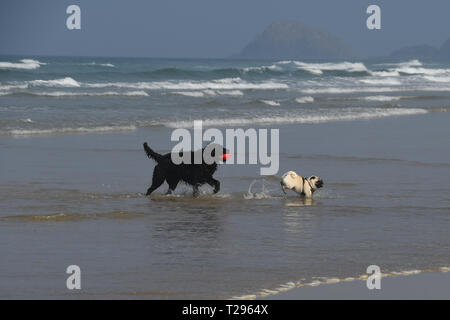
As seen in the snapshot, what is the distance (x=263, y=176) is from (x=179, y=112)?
12.8 metres

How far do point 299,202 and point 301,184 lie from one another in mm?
346

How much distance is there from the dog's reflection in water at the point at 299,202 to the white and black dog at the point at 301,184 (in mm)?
103

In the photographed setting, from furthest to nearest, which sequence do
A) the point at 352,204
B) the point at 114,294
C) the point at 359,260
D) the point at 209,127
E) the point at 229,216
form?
the point at 209,127, the point at 352,204, the point at 229,216, the point at 359,260, the point at 114,294

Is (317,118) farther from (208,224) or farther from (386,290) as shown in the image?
(386,290)

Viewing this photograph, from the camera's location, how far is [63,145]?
56.3 ft

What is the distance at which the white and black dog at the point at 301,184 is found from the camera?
11750 mm

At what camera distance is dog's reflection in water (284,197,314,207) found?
37.1 ft

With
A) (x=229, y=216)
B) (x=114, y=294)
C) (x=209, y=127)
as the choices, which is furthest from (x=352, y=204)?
(x=209, y=127)

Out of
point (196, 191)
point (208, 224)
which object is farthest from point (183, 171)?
point (208, 224)

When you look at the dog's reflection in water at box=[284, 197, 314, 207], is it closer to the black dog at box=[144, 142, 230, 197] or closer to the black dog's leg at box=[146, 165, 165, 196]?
the black dog at box=[144, 142, 230, 197]

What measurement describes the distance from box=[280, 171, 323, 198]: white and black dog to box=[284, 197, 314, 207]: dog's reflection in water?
10 centimetres

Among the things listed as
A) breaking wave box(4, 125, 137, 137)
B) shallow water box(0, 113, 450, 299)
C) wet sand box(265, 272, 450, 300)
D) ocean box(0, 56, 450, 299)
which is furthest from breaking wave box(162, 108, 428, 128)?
wet sand box(265, 272, 450, 300)

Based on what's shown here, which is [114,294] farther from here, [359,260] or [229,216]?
[229,216]

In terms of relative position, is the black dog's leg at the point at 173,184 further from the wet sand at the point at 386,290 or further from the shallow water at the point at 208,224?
the wet sand at the point at 386,290
